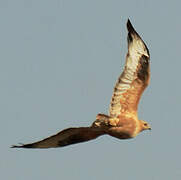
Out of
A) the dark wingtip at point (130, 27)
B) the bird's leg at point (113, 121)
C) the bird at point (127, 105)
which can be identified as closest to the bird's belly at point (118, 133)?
the bird at point (127, 105)

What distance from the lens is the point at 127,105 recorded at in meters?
17.2

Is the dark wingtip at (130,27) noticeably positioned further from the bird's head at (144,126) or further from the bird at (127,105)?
the bird's head at (144,126)

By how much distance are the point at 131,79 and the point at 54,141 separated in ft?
10.6

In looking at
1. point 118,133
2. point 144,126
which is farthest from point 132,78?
point 118,133

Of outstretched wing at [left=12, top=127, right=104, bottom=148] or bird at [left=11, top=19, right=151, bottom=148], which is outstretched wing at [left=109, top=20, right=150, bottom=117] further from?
outstretched wing at [left=12, top=127, right=104, bottom=148]

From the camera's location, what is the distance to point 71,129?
1633 centimetres

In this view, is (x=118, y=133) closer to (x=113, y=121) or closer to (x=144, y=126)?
(x=113, y=121)

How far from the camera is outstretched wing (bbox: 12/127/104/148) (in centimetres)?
1645

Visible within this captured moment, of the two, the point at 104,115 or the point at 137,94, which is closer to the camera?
the point at 104,115

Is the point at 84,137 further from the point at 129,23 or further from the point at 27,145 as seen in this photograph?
the point at 129,23

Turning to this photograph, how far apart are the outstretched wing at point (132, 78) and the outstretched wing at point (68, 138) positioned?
38.4 inches

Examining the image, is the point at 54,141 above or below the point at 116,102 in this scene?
below

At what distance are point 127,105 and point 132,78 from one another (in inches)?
35.9

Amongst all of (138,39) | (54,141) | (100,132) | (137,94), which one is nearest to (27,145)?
(54,141)
